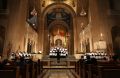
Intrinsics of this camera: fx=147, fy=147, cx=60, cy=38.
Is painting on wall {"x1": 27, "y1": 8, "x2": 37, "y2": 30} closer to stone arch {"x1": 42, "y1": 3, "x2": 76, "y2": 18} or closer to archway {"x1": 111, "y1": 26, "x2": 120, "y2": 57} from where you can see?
stone arch {"x1": 42, "y1": 3, "x2": 76, "y2": 18}

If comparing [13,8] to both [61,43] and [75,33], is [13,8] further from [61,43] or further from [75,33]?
[61,43]

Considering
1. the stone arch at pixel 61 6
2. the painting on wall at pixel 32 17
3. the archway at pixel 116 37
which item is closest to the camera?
the archway at pixel 116 37

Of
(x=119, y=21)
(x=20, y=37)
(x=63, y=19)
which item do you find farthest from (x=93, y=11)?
(x=63, y=19)

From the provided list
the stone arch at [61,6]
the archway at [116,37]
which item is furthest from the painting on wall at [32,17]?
the archway at [116,37]

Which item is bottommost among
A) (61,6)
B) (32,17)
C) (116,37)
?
(116,37)

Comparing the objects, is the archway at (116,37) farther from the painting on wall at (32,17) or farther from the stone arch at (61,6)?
the stone arch at (61,6)

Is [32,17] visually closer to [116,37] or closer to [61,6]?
[61,6]

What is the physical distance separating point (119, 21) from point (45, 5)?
12785 millimetres

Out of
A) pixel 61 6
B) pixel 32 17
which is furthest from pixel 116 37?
pixel 61 6

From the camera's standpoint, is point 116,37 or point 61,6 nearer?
point 116,37

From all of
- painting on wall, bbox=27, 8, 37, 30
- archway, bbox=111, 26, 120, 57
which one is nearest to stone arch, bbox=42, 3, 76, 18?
painting on wall, bbox=27, 8, 37, 30

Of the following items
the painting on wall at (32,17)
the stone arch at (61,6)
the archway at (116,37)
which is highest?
the stone arch at (61,6)

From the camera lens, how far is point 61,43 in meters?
39.2

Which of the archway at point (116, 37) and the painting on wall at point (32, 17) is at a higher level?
the painting on wall at point (32, 17)
